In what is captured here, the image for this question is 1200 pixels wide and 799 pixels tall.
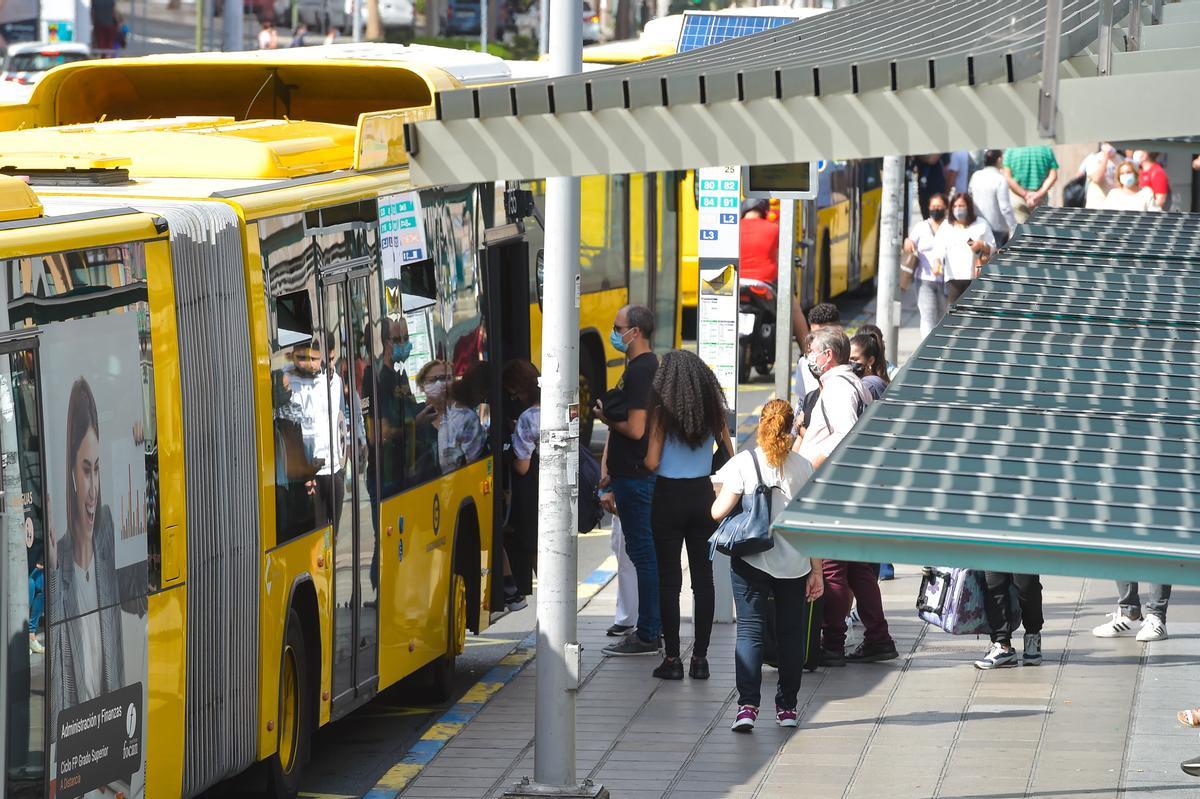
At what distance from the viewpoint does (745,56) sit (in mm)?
6953

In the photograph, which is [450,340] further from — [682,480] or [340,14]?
[340,14]

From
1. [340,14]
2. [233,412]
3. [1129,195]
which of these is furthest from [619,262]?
[340,14]

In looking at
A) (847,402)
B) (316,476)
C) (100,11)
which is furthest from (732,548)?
(100,11)

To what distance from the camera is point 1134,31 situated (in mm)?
6574

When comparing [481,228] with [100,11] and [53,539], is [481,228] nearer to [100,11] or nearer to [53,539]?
[53,539]

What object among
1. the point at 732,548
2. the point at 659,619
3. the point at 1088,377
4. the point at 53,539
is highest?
the point at 1088,377

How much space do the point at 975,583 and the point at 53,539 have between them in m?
5.33

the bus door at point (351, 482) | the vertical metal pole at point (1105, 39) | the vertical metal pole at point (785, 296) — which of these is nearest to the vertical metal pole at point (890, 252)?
the vertical metal pole at point (785, 296)

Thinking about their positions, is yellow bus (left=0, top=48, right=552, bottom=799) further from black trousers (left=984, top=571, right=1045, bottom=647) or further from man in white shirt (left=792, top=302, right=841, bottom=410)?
black trousers (left=984, top=571, right=1045, bottom=647)

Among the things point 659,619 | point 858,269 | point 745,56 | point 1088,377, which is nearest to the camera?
point 1088,377

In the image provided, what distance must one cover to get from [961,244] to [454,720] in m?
10.6

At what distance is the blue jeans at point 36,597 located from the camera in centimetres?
628

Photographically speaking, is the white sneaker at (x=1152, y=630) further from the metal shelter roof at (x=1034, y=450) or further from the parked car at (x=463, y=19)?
the parked car at (x=463, y=19)

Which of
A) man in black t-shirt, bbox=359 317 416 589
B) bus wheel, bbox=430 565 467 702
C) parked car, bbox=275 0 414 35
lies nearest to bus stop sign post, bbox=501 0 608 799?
man in black t-shirt, bbox=359 317 416 589
